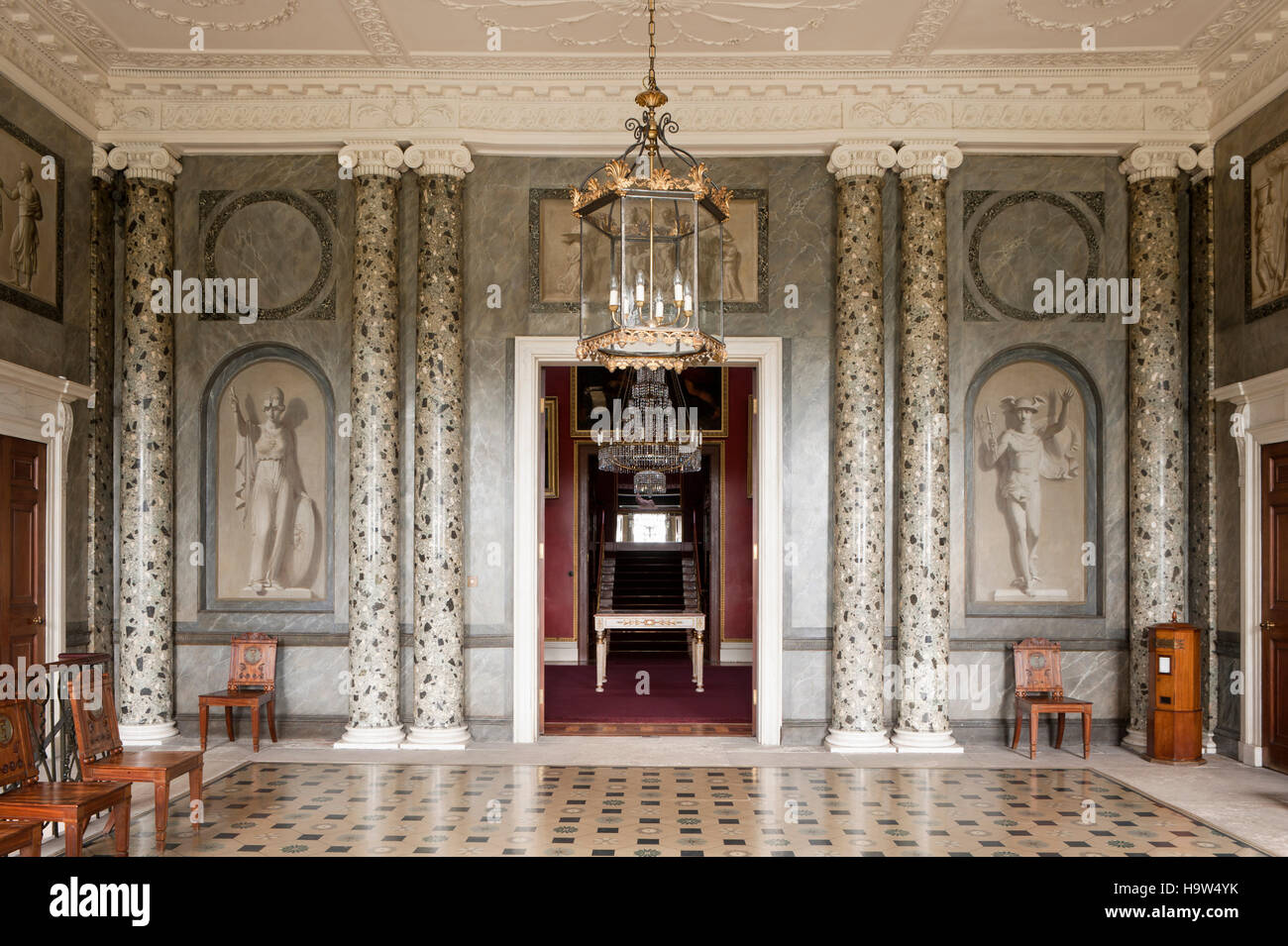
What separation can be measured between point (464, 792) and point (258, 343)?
14.6 ft

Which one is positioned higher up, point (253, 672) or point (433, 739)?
point (253, 672)

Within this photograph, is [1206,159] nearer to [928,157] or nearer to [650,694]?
[928,157]

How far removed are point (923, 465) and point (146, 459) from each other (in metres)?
6.55

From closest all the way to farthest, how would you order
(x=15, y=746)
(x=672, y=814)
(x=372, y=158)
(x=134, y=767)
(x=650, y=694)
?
(x=15, y=746) → (x=134, y=767) → (x=672, y=814) → (x=372, y=158) → (x=650, y=694)

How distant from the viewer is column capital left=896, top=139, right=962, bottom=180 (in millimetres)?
8867

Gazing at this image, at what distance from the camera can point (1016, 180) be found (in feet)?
30.0

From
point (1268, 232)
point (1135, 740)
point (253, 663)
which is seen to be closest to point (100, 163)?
point (253, 663)

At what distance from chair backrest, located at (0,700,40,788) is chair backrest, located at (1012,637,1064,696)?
7.03 metres

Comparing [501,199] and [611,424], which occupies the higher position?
[501,199]

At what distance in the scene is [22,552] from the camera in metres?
7.82

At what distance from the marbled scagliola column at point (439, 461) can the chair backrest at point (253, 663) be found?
123cm

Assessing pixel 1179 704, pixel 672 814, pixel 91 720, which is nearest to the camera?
pixel 91 720

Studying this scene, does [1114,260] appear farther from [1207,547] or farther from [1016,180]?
[1207,547]
